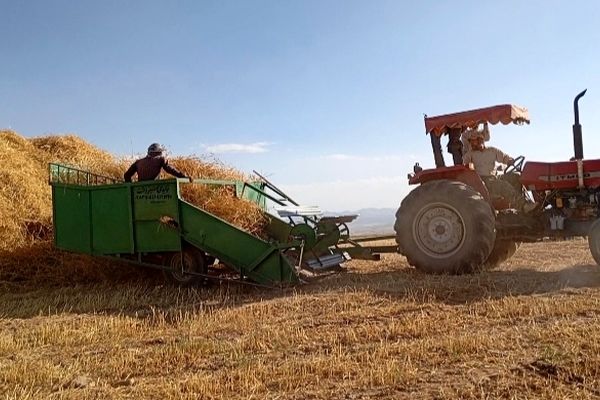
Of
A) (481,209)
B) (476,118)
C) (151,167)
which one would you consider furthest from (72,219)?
(476,118)

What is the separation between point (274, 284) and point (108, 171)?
3.60 meters

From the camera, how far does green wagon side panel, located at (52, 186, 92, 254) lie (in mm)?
7359

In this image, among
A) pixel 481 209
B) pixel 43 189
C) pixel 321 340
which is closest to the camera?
pixel 321 340

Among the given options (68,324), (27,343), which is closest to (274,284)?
(68,324)

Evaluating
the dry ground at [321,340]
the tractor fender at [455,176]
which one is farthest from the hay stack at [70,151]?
the tractor fender at [455,176]

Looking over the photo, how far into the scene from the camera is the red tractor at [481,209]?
21.7 feet

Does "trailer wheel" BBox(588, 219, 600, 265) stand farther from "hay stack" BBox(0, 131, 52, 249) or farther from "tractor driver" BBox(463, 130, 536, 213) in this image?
"hay stack" BBox(0, 131, 52, 249)

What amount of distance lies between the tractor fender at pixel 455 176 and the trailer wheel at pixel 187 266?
283 cm

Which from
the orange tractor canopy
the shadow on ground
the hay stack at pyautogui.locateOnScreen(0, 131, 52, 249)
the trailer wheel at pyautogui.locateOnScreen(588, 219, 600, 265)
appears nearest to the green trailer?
the shadow on ground

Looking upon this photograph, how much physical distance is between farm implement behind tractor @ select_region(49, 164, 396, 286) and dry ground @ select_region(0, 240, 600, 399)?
34 cm

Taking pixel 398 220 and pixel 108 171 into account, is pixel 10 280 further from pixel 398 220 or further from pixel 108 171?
pixel 398 220

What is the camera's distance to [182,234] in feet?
22.5

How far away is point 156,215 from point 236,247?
1.08 m

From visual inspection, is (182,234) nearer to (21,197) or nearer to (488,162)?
(21,197)
